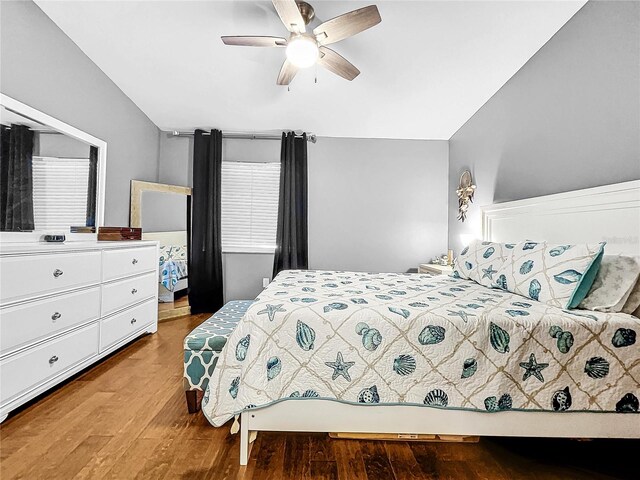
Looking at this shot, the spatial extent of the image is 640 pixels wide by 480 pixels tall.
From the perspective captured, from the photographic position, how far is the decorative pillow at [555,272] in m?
1.57

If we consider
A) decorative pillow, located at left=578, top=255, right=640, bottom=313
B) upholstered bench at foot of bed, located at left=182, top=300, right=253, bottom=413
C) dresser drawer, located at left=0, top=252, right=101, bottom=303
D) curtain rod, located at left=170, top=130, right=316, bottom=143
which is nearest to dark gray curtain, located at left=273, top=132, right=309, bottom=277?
curtain rod, located at left=170, top=130, right=316, bottom=143

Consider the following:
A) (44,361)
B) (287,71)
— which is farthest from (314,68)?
(44,361)

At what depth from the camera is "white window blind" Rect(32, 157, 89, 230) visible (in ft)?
7.46

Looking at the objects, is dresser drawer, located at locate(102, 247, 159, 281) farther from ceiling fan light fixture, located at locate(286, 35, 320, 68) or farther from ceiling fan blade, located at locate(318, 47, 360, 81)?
ceiling fan blade, located at locate(318, 47, 360, 81)

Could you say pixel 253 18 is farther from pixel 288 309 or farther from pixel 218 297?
pixel 218 297

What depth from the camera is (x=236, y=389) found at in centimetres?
144

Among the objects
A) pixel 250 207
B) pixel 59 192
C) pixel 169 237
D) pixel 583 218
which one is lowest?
pixel 169 237

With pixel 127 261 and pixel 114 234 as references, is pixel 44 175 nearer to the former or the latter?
pixel 114 234

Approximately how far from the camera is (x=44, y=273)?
6.25 feet

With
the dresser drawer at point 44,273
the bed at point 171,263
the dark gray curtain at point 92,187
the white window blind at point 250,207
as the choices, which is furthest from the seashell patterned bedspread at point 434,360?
the white window blind at point 250,207

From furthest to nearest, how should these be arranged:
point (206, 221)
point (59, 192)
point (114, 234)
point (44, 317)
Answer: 1. point (206, 221)
2. point (114, 234)
3. point (59, 192)
4. point (44, 317)

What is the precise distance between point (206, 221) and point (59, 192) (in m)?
1.85

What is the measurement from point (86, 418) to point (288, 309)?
4.25ft

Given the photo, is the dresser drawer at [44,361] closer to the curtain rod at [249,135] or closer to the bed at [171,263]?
the bed at [171,263]
